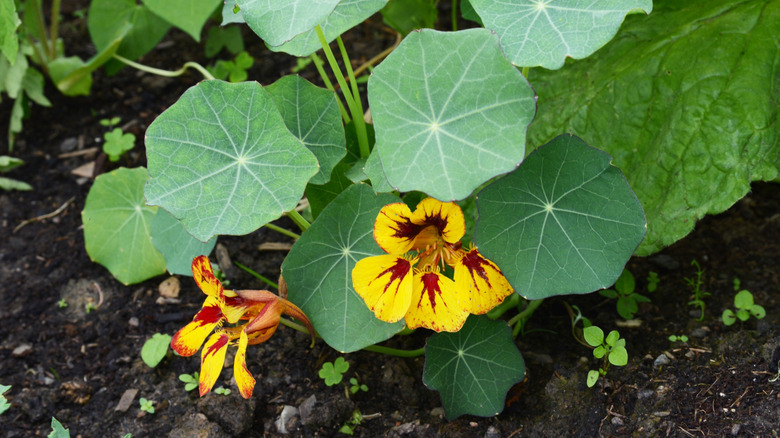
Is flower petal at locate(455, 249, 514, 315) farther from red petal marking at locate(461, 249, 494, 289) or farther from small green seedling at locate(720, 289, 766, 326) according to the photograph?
small green seedling at locate(720, 289, 766, 326)

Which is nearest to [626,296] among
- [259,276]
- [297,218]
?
[297,218]

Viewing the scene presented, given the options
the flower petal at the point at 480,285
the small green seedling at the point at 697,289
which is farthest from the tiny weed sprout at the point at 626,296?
the flower petal at the point at 480,285

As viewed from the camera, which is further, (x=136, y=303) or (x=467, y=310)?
(x=136, y=303)

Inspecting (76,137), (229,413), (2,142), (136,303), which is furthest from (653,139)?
(2,142)

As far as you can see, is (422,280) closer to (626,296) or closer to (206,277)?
(206,277)

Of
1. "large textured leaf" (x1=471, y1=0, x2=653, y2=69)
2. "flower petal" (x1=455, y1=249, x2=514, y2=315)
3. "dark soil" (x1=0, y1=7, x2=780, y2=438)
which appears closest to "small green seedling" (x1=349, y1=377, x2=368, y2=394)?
"dark soil" (x1=0, y1=7, x2=780, y2=438)

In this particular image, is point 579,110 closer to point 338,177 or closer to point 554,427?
point 338,177
